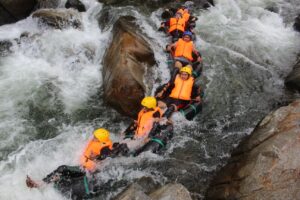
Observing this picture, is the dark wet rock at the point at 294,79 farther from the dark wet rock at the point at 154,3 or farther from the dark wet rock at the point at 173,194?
the dark wet rock at the point at 173,194

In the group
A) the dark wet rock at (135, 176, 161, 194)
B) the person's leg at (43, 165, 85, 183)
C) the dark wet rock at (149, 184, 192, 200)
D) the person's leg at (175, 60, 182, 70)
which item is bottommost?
the dark wet rock at (135, 176, 161, 194)

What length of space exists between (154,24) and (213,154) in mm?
5912

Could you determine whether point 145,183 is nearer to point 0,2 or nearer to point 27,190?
point 27,190

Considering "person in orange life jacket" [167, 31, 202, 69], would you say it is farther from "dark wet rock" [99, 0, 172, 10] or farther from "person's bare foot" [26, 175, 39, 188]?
"person's bare foot" [26, 175, 39, 188]

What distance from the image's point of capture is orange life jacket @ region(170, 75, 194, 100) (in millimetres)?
9594

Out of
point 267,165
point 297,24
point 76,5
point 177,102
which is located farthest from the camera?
point 297,24

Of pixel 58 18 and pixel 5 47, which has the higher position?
pixel 58 18

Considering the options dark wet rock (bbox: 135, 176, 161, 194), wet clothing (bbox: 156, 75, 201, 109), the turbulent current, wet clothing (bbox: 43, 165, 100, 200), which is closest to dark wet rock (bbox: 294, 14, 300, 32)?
the turbulent current

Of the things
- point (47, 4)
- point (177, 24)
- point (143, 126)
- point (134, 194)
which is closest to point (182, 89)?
point (143, 126)

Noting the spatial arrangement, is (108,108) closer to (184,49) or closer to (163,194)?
(184,49)

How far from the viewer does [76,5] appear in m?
13.1

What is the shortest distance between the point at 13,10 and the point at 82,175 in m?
7.20

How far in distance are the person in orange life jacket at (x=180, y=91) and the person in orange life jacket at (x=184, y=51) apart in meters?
0.99

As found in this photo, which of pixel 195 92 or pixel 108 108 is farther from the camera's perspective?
pixel 195 92
